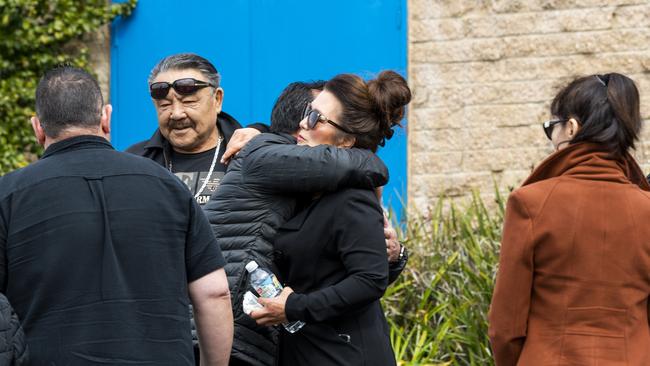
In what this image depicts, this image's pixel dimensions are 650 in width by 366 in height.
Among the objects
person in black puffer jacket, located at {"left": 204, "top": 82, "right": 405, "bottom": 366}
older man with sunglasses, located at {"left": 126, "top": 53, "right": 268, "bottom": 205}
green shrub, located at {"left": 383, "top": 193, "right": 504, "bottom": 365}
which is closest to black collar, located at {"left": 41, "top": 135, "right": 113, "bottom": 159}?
person in black puffer jacket, located at {"left": 204, "top": 82, "right": 405, "bottom": 366}

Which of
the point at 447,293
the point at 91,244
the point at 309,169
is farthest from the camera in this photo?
the point at 447,293

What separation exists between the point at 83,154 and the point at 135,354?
0.64 metres

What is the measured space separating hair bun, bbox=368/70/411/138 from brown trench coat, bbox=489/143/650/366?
2.06ft

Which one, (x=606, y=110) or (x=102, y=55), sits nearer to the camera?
(x=606, y=110)

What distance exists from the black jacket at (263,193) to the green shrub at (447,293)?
2.27 m

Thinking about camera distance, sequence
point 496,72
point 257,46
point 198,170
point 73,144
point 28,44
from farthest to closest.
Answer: point 28,44, point 257,46, point 496,72, point 198,170, point 73,144

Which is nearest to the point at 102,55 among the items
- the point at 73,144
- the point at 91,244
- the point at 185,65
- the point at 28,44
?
→ the point at 28,44

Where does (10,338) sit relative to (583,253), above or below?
below

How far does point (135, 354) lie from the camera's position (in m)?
3.51

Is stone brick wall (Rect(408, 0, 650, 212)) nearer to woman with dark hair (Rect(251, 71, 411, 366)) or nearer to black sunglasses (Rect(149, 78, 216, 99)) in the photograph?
black sunglasses (Rect(149, 78, 216, 99))

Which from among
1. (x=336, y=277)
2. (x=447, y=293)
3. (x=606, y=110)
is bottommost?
(x=447, y=293)

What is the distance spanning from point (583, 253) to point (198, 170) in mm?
1815

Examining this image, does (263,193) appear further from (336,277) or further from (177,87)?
(177,87)

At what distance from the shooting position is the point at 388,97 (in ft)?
13.8
